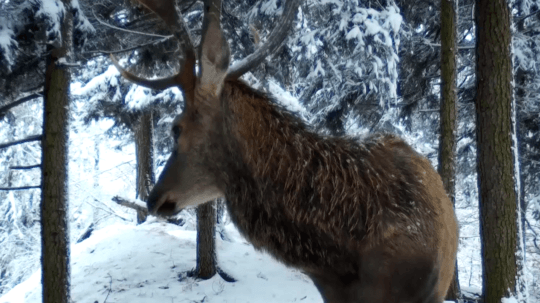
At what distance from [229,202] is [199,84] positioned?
0.76 m

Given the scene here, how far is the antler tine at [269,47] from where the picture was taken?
319cm

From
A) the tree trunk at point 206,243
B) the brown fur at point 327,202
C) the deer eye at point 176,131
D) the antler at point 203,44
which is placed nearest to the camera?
the brown fur at point 327,202

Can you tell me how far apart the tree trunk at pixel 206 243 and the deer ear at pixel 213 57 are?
19.0ft

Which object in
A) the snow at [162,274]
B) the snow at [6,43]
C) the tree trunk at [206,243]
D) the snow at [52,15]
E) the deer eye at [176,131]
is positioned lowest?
the snow at [162,274]

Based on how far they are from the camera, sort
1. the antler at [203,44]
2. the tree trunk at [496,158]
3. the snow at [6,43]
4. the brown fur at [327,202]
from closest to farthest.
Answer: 1. the brown fur at [327,202]
2. the antler at [203,44]
3. the snow at [6,43]
4. the tree trunk at [496,158]

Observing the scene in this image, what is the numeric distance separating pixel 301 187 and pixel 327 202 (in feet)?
0.57

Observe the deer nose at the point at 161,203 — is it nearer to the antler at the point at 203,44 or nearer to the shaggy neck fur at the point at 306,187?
the shaggy neck fur at the point at 306,187

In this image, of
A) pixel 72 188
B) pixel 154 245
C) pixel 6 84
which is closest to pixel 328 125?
pixel 154 245

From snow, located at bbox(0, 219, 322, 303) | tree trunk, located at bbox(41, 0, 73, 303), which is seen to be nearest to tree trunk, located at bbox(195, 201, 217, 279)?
snow, located at bbox(0, 219, 322, 303)

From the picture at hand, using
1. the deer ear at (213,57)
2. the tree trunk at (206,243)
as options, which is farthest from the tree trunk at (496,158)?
the tree trunk at (206,243)

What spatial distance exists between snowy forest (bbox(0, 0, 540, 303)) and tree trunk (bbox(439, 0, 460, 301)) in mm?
19

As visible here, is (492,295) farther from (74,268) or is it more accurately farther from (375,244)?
(74,268)

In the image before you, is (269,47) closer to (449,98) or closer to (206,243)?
(449,98)

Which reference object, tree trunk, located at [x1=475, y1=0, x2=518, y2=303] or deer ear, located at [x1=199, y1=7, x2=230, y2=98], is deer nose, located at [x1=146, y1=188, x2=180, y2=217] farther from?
tree trunk, located at [x1=475, y1=0, x2=518, y2=303]
